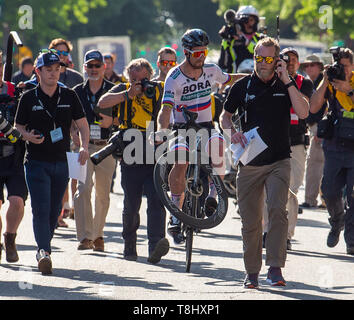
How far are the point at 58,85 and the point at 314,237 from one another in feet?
14.2

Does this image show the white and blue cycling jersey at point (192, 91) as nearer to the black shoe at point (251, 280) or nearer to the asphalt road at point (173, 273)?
the asphalt road at point (173, 273)

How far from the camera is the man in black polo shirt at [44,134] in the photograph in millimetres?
10789

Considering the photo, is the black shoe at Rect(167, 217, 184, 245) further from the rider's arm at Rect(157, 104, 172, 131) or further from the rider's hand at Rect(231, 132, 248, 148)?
the rider's hand at Rect(231, 132, 248, 148)

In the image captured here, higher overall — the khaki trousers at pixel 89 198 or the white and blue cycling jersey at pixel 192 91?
the white and blue cycling jersey at pixel 192 91

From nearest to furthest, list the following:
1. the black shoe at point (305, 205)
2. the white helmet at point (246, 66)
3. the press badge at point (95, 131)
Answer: the press badge at point (95, 131), the white helmet at point (246, 66), the black shoe at point (305, 205)

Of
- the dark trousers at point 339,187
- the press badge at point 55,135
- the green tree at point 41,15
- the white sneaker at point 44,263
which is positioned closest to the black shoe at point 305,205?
the dark trousers at point 339,187

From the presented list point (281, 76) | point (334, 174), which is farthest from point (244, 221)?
point (334, 174)

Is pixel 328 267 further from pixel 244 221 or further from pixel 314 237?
pixel 314 237

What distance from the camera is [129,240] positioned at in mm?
12008

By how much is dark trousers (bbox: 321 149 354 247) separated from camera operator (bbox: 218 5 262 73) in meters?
3.23

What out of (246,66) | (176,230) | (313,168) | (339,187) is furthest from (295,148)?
(313,168)

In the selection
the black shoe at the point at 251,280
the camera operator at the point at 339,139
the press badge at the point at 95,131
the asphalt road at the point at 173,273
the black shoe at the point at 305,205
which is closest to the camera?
the asphalt road at the point at 173,273

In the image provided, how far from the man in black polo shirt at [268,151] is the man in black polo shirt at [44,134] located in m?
1.70
